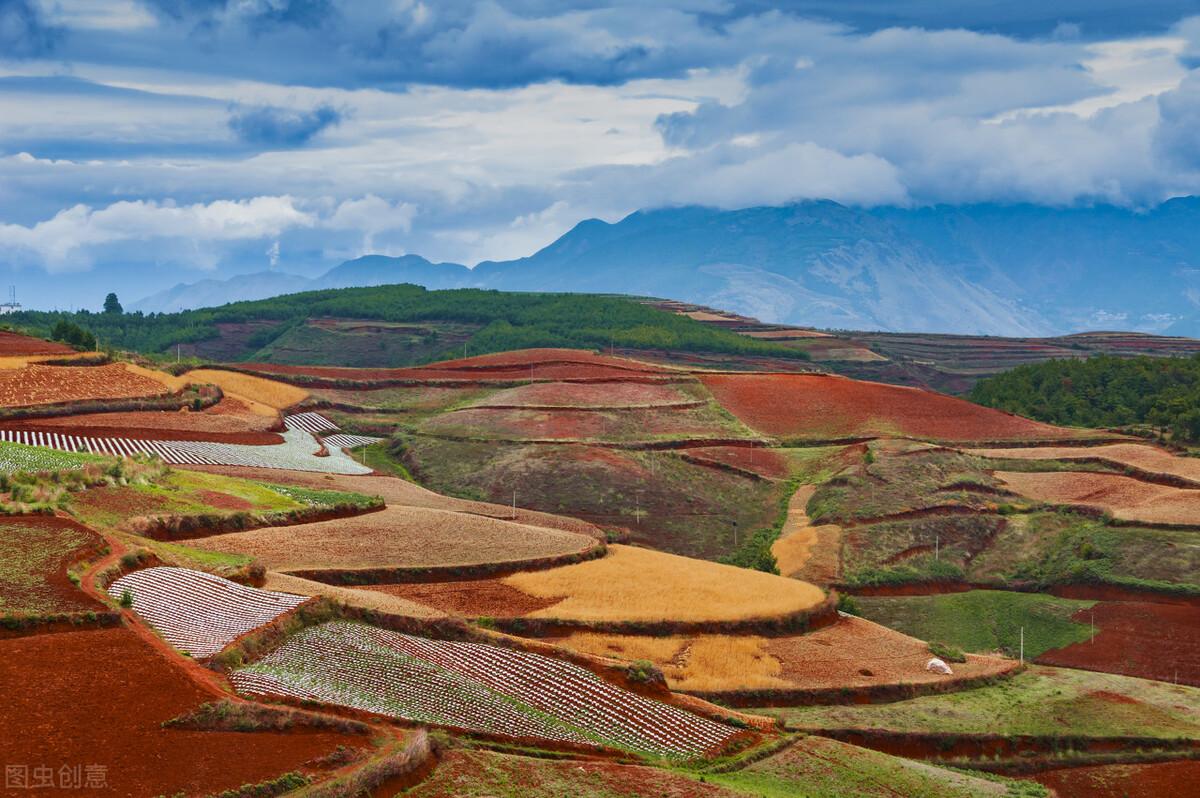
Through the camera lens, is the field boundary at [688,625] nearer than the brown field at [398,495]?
Yes

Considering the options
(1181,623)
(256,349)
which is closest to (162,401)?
(1181,623)

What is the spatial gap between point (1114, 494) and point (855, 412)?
2950cm

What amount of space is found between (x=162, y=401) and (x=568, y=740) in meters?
61.6

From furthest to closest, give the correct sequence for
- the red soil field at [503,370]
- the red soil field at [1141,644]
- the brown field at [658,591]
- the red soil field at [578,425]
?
the red soil field at [503,370] → the red soil field at [578,425] → the red soil field at [1141,644] → the brown field at [658,591]

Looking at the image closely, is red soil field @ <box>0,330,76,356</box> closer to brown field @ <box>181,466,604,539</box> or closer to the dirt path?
brown field @ <box>181,466,604,539</box>

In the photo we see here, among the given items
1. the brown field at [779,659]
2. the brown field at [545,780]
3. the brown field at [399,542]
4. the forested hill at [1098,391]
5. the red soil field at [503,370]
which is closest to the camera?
the brown field at [545,780]

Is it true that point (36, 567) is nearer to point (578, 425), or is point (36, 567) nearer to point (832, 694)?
point (832, 694)

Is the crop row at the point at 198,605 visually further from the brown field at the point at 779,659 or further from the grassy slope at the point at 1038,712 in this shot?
the grassy slope at the point at 1038,712

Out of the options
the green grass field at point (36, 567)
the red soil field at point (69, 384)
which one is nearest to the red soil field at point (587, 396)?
the red soil field at point (69, 384)

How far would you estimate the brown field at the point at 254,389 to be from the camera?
9821 cm

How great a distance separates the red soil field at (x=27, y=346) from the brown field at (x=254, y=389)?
9.29 m

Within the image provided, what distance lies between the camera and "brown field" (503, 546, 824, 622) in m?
45.7

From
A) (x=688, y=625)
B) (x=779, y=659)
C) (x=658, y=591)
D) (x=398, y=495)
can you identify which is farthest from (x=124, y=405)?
(x=779, y=659)

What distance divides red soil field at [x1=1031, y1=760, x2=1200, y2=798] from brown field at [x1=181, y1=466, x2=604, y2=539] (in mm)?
26888
